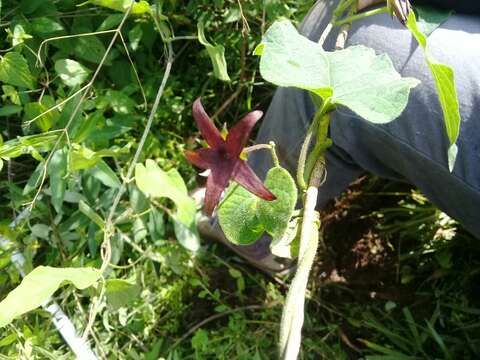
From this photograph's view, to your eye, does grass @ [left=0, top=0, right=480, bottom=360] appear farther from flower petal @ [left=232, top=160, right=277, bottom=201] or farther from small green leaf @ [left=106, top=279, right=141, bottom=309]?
flower petal @ [left=232, top=160, right=277, bottom=201]

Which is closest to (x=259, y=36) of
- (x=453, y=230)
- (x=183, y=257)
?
(x=183, y=257)

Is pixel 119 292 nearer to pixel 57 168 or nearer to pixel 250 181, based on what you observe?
pixel 57 168

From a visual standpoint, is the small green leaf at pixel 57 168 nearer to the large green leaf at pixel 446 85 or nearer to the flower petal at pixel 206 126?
the flower petal at pixel 206 126

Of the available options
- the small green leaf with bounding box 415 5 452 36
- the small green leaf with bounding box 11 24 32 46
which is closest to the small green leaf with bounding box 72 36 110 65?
the small green leaf with bounding box 11 24 32 46

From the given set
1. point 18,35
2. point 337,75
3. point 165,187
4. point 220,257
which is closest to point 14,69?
point 18,35

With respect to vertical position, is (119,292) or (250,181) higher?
(250,181)
